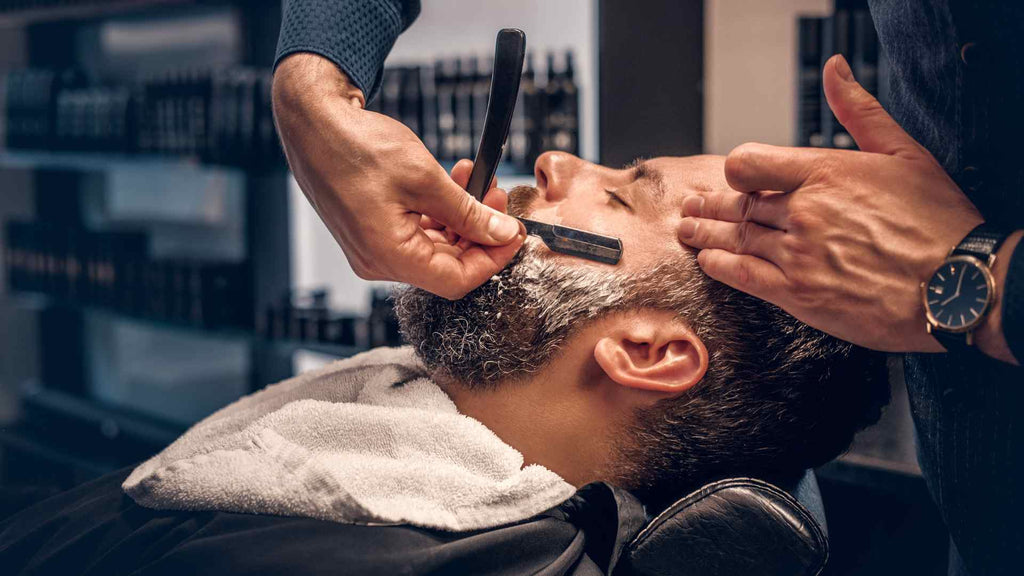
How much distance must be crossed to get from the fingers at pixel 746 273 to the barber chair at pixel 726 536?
0.77 feet

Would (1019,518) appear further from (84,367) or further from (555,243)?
(84,367)

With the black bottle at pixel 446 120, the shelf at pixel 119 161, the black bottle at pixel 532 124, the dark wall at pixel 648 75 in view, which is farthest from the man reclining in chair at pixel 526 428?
the shelf at pixel 119 161

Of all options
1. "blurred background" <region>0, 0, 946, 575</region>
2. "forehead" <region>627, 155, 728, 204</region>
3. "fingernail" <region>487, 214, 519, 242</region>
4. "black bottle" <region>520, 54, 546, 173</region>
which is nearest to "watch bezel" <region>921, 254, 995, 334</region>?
"forehead" <region>627, 155, 728, 204</region>

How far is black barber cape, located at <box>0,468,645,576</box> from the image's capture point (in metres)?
0.97

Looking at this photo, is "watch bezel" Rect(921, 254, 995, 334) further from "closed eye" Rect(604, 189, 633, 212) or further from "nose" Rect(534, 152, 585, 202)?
"nose" Rect(534, 152, 585, 202)

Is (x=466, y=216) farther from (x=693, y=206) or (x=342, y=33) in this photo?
(x=342, y=33)

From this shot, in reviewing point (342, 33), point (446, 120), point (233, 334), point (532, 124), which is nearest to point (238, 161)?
point (233, 334)

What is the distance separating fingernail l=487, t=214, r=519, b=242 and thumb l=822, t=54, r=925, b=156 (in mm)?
442

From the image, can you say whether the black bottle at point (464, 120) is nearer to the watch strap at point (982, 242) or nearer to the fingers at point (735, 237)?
the fingers at point (735, 237)

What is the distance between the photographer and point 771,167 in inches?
38.7

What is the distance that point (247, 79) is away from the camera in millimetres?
3330

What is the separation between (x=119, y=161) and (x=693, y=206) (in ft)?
10.7

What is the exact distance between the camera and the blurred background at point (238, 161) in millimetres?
2145

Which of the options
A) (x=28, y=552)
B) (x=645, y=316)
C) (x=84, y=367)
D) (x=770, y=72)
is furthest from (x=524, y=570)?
(x=84, y=367)
